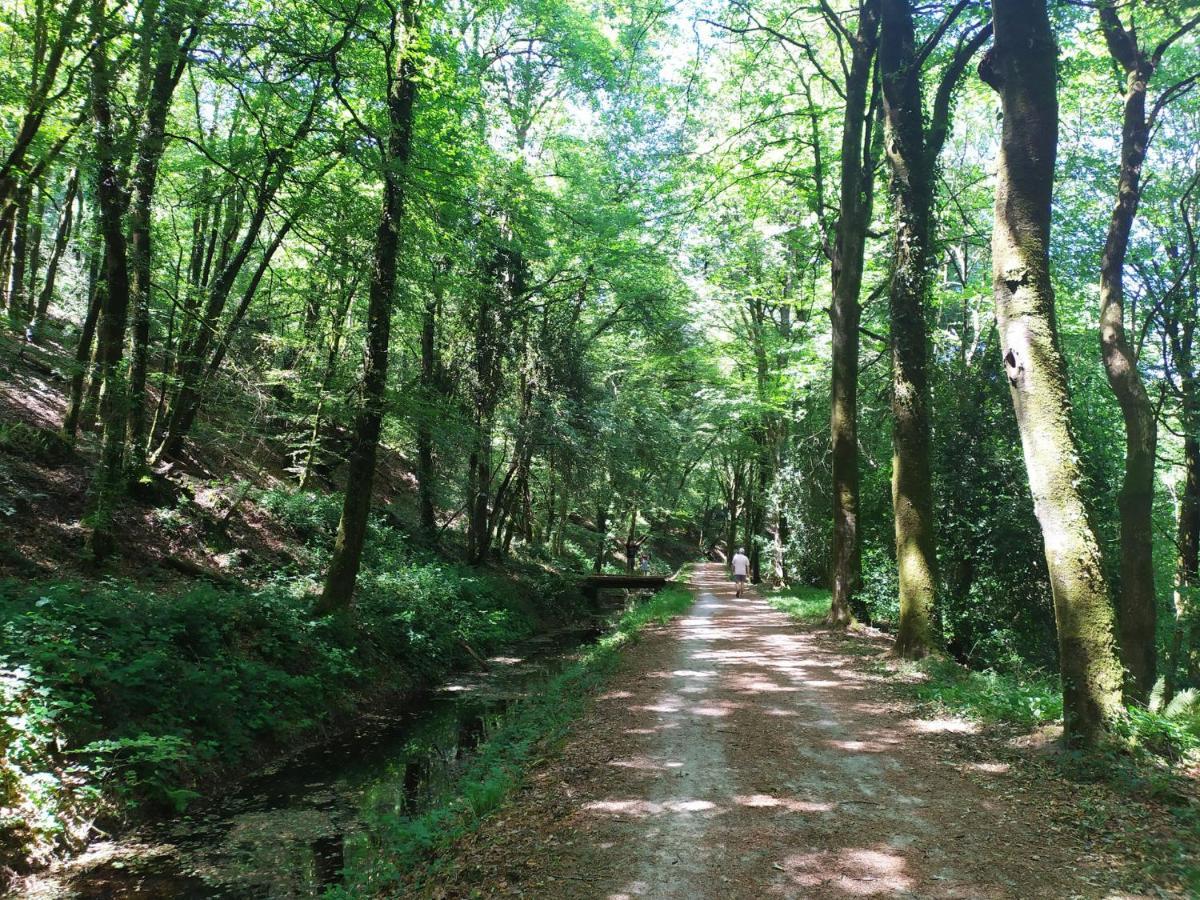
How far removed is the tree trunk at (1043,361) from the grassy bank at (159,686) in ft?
26.1

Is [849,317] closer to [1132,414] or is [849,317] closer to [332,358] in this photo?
[1132,414]

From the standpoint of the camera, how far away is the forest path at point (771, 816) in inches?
152

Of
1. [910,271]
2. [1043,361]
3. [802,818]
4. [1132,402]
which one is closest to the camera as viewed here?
[802,818]

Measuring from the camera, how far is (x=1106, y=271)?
10.6 m

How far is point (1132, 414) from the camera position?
9898mm

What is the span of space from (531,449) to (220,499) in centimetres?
764

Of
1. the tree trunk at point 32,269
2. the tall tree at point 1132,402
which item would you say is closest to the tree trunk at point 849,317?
the tall tree at point 1132,402

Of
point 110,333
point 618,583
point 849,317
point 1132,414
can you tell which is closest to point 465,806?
point 110,333

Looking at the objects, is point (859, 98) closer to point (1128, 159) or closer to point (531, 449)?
point (1128, 159)

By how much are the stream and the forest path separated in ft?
5.56

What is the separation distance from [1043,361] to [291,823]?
26.4ft

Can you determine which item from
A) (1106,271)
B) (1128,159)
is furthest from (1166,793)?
(1128,159)

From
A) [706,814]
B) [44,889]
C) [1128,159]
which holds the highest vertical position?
[1128,159]

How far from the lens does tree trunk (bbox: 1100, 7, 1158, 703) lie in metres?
9.70
